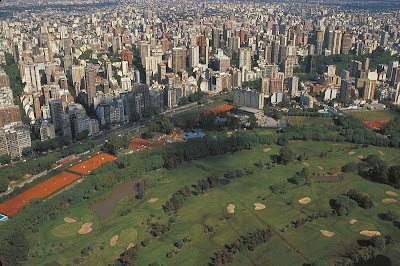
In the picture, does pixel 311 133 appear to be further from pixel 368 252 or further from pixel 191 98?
pixel 368 252

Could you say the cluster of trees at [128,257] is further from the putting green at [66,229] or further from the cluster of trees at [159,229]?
the putting green at [66,229]

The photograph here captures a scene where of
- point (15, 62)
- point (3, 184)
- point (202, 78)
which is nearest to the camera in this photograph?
point (3, 184)

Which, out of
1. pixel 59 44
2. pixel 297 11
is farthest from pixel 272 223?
pixel 297 11

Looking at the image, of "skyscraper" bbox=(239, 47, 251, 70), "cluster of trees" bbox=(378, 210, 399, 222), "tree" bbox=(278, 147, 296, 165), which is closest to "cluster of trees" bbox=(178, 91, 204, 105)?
"skyscraper" bbox=(239, 47, 251, 70)

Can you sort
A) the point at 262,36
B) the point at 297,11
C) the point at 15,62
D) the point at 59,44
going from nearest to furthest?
the point at 15,62 < the point at 59,44 < the point at 262,36 < the point at 297,11

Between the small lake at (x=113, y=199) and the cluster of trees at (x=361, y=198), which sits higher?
the cluster of trees at (x=361, y=198)

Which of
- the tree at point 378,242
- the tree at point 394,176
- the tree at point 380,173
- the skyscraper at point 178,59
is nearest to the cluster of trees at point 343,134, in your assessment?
the tree at point 380,173

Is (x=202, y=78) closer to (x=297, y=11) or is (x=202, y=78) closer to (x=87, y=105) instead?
(x=87, y=105)
